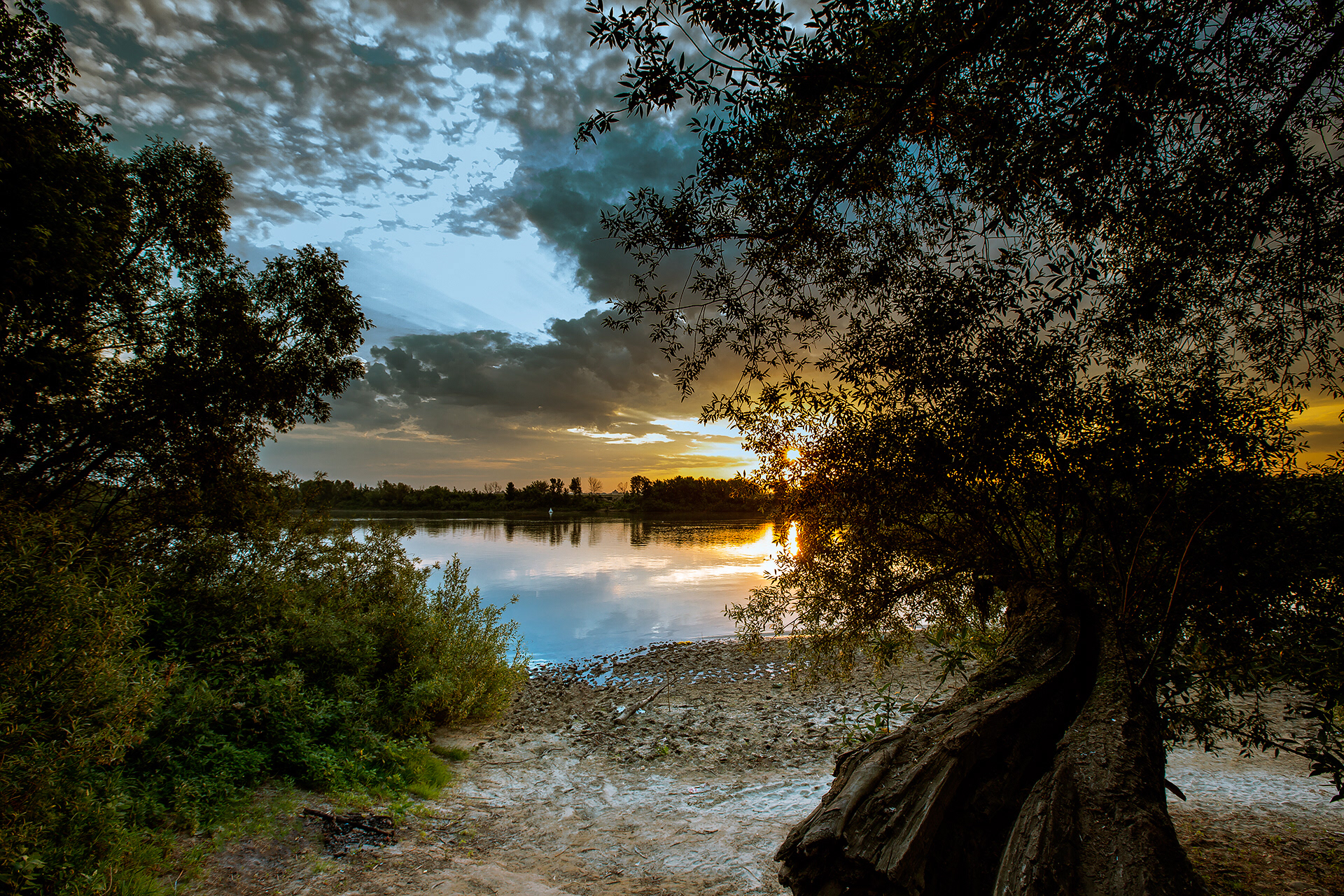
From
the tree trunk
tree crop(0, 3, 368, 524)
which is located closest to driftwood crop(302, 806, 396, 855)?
tree crop(0, 3, 368, 524)

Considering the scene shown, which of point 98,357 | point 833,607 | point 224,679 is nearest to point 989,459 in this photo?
point 833,607

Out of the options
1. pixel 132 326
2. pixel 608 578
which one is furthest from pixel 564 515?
pixel 132 326

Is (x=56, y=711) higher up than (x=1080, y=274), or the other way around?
(x=1080, y=274)

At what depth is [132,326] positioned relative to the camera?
714 cm

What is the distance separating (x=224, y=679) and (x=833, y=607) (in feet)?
26.5

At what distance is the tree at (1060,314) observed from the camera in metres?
3.66

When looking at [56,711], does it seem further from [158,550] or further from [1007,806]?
[1007,806]

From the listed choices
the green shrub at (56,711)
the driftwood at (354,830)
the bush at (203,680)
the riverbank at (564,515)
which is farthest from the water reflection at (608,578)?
the riverbank at (564,515)

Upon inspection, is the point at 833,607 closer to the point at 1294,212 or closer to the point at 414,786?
the point at 1294,212

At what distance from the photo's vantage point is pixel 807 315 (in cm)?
574

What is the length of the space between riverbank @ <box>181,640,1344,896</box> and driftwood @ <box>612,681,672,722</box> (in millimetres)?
235

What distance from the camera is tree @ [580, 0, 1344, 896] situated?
12.0 ft

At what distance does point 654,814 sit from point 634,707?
4.98m

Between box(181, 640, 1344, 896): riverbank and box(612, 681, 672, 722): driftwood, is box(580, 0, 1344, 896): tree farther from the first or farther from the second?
box(612, 681, 672, 722): driftwood
